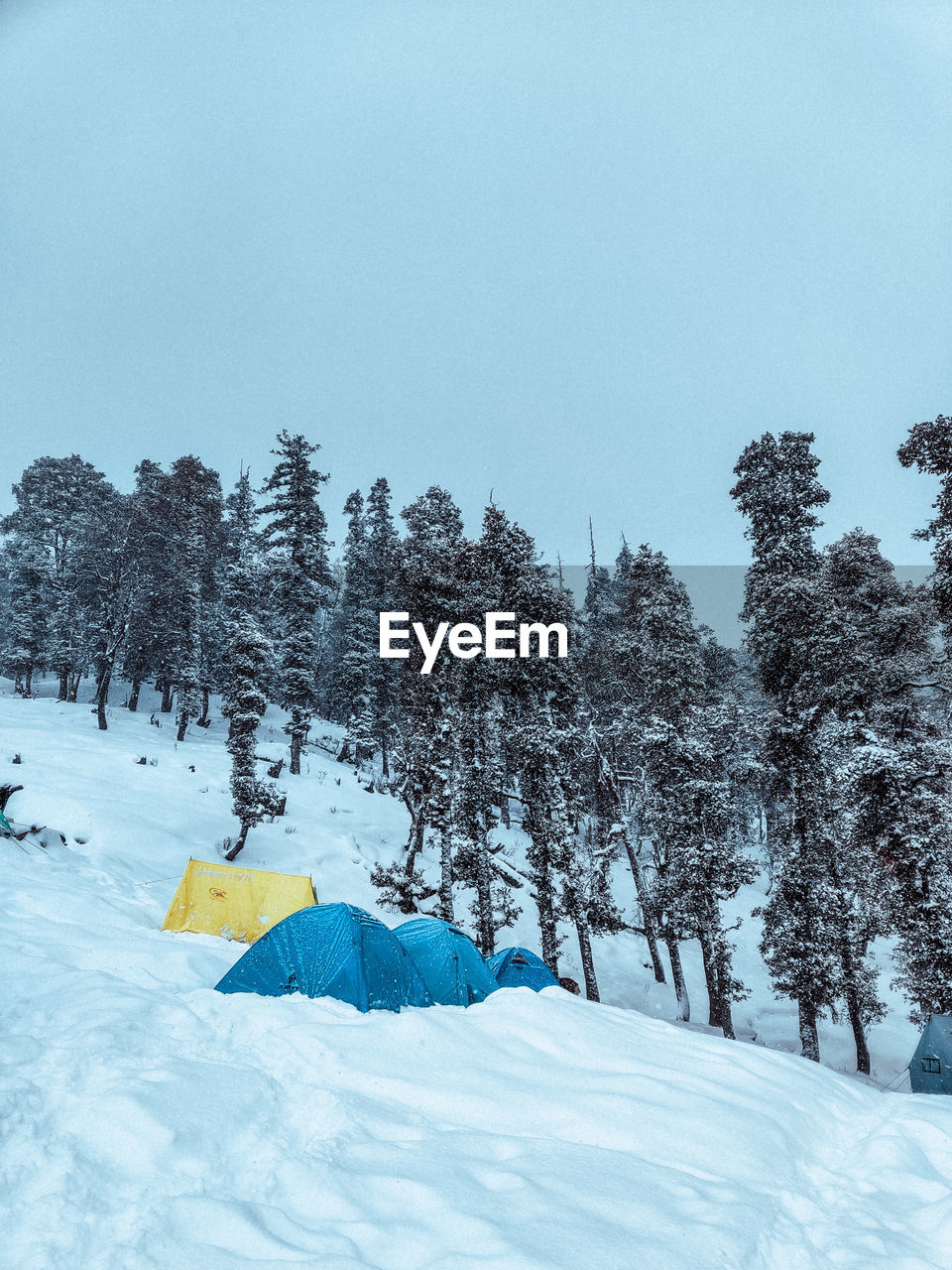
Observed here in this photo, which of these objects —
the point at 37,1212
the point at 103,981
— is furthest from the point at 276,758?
the point at 37,1212

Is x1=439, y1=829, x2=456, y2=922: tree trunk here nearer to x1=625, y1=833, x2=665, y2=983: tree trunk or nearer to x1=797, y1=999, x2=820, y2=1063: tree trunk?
x1=625, y1=833, x2=665, y2=983: tree trunk

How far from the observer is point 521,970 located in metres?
12.6

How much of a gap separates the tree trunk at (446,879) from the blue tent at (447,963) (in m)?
3.12

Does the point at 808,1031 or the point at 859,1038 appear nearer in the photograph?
the point at 808,1031

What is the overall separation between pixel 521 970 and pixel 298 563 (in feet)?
69.6

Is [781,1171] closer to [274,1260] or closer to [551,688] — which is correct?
[274,1260]

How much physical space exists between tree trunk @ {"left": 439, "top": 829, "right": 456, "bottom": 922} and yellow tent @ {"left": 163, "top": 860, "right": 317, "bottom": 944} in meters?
3.30

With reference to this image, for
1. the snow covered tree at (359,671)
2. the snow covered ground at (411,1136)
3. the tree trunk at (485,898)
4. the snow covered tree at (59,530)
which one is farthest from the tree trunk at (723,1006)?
the snow covered tree at (59,530)

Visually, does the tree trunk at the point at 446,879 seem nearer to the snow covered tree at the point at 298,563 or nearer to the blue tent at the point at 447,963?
the blue tent at the point at 447,963

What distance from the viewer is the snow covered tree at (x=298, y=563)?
28.0m

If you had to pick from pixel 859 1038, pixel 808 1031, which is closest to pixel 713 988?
pixel 808 1031

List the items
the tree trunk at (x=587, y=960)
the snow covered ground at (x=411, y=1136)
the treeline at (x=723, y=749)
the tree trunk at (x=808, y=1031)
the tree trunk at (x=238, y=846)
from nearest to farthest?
the snow covered ground at (x=411, y=1136) → the treeline at (x=723, y=749) → the tree trunk at (x=808, y=1031) → the tree trunk at (x=587, y=960) → the tree trunk at (x=238, y=846)

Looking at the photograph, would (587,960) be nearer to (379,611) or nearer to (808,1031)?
Result: (808,1031)

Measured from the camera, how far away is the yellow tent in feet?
43.7
